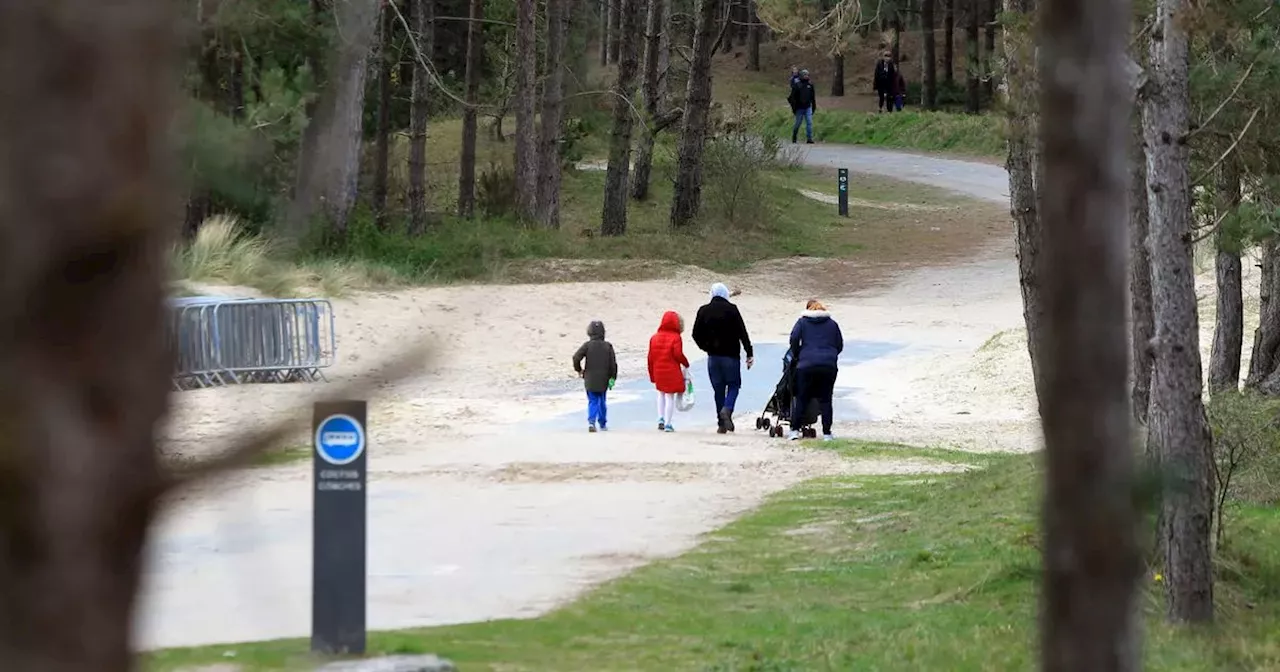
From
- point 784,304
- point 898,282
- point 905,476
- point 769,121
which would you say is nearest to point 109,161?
point 905,476

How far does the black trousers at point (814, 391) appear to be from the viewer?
18.6 metres

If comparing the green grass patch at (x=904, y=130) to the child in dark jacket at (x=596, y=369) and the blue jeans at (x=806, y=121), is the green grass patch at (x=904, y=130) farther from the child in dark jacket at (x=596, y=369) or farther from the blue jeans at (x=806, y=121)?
the child in dark jacket at (x=596, y=369)

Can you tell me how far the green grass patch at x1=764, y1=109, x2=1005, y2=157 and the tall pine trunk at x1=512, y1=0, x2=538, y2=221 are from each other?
754 inches

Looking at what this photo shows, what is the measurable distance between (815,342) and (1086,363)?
53.9ft

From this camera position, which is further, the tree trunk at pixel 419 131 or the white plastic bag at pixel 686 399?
the tree trunk at pixel 419 131

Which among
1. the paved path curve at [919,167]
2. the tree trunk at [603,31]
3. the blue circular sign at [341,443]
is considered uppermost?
the tree trunk at [603,31]

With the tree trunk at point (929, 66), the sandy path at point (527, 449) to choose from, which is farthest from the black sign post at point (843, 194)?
the tree trunk at point (929, 66)

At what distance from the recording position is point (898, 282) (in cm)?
3556

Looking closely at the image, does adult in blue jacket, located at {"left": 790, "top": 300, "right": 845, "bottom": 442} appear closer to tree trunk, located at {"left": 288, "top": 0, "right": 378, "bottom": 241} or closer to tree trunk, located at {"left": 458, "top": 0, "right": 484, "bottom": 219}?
tree trunk, located at {"left": 288, "top": 0, "right": 378, "bottom": 241}

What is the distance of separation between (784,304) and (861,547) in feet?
63.9

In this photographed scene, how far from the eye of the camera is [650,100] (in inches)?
1640

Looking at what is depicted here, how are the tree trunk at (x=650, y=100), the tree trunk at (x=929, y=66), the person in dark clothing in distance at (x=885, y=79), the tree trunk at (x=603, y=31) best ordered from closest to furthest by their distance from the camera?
the tree trunk at (x=650, y=100) → the tree trunk at (x=603, y=31) → the person in dark clothing in distance at (x=885, y=79) → the tree trunk at (x=929, y=66)

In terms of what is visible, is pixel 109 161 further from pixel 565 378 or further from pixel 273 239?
pixel 565 378

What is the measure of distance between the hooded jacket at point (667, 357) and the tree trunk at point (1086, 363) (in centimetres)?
1698
